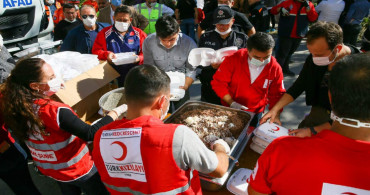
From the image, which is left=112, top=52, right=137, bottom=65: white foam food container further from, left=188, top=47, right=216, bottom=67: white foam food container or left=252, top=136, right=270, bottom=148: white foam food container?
left=252, top=136, right=270, bottom=148: white foam food container

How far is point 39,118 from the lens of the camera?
1527 millimetres

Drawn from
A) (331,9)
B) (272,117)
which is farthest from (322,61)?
(331,9)

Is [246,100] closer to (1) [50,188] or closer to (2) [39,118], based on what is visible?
(2) [39,118]

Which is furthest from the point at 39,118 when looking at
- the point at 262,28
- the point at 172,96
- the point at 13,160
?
the point at 262,28

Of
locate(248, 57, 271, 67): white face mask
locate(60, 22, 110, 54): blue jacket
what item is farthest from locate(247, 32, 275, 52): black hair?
locate(60, 22, 110, 54): blue jacket

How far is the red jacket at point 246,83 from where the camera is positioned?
7.77 ft

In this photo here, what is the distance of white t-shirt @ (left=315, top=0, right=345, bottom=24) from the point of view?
5.26 meters

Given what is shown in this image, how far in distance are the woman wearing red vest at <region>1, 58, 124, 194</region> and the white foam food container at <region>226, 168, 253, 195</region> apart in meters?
0.98

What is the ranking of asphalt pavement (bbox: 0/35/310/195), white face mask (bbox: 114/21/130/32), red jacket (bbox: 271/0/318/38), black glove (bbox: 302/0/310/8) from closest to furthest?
asphalt pavement (bbox: 0/35/310/195), white face mask (bbox: 114/21/130/32), black glove (bbox: 302/0/310/8), red jacket (bbox: 271/0/318/38)

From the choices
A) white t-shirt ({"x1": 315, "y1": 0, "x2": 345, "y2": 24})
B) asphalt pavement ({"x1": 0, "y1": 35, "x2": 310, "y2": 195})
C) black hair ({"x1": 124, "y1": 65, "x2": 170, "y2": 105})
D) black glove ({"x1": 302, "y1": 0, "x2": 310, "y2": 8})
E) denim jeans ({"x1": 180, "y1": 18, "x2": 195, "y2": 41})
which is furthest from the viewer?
denim jeans ({"x1": 180, "y1": 18, "x2": 195, "y2": 41})

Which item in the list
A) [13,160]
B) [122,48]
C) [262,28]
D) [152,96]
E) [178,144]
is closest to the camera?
[178,144]

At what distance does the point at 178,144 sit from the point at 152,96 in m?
0.30

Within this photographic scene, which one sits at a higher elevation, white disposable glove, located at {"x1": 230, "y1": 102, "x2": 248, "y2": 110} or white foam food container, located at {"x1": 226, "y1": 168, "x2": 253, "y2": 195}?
white disposable glove, located at {"x1": 230, "y1": 102, "x2": 248, "y2": 110}

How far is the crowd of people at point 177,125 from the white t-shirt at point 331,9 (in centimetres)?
343
